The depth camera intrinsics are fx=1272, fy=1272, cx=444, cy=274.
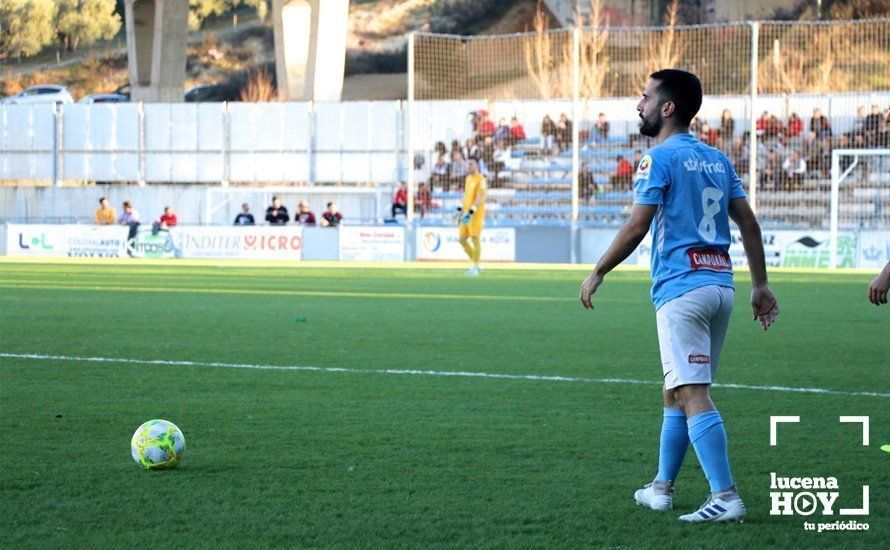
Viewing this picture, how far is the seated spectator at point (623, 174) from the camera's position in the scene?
1325 inches

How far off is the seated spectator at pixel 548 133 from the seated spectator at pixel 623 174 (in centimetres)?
246

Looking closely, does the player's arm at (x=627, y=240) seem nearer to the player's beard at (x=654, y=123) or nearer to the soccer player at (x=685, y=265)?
the soccer player at (x=685, y=265)

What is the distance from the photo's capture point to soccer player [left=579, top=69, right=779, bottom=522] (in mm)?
4891

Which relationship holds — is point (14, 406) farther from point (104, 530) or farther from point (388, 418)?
point (104, 530)

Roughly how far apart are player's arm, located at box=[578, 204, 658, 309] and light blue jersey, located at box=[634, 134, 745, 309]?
42mm

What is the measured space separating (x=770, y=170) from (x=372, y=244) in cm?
1040

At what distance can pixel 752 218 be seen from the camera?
525 centimetres

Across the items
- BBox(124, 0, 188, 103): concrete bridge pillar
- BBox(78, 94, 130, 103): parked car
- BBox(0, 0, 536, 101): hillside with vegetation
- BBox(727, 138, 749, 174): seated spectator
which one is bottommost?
BBox(727, 138, 749, 174): seated spectator

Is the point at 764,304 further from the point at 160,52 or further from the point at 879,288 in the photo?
the point at 160,52

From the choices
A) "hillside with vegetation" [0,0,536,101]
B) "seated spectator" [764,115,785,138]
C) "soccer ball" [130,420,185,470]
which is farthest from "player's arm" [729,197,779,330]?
"hillside with vegetation" [0,0,536,101]

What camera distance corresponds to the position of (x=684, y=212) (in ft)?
16.4

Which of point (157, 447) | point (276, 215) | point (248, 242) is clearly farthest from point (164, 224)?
point (157, 447)

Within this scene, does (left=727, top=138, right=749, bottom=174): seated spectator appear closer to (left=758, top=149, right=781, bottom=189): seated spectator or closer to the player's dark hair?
(left=758, top=149, right=781, bottom=189): seated spectator

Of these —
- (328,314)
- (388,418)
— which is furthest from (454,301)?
(388,418)
